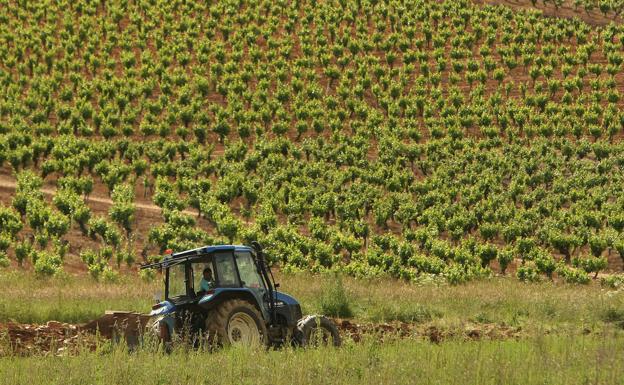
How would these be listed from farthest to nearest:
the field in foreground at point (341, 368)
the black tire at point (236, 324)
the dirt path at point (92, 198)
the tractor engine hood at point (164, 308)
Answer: the dirt path at point (92, 198) < the tractor engine hood at point (164, 308) < the black tire at point (236, 324) < the field in foreground at point (341, 368)

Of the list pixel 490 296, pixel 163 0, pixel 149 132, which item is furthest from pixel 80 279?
pixel 163 0

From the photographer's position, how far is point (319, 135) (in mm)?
49750

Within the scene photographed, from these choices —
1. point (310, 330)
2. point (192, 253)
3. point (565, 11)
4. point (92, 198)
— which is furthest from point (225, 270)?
point (565, 11)

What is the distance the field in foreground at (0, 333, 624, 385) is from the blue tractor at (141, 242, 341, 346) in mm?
2383

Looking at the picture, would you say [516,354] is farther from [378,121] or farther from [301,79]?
[301,79]

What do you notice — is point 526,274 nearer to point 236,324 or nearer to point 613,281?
point 613,281

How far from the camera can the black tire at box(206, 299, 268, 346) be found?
13961 millimetres

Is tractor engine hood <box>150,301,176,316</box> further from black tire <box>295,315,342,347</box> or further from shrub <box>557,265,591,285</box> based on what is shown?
shrub <box>557,265,591,285</box>

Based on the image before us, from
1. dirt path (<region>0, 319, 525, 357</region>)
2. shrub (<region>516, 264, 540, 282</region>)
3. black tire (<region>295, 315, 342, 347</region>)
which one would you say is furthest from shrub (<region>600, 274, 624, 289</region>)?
black tire (<region>295, 315, 342, 347</region>)

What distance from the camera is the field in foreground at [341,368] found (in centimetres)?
986

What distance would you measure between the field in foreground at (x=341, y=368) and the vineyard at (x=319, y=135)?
20554 mm

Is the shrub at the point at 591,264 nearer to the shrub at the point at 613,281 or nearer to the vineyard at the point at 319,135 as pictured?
the vineyard at the point at 319,135

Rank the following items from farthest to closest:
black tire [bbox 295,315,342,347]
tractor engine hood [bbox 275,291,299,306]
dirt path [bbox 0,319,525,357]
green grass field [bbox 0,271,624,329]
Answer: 1. green grass field [bbox 0,271,624,329]
2. dirt path [bbox 0,319,525,357]
3. tractor engine hood [bbox 275,291,299,306]
4. black tire [bbox 295,315,342,347]

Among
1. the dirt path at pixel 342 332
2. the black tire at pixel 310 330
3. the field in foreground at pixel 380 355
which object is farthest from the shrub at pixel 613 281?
the black tire at pixel 310 330
